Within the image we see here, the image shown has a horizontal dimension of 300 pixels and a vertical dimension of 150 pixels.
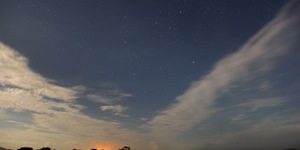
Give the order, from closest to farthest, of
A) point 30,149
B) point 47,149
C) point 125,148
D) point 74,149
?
point 30,149
point 47,149
point 74,149
point 125,148

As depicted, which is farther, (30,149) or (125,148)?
(125,148)

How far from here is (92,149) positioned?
76.8m

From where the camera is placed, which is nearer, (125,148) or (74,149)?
(74,149)

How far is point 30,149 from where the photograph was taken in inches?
2029

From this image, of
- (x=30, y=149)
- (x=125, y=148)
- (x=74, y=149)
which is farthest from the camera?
(x=125, y=148)

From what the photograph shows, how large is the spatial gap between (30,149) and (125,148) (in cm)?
5151

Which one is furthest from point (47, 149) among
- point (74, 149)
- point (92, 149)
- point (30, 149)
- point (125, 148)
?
point (125, 148)

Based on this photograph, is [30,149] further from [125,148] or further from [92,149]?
[125,148]

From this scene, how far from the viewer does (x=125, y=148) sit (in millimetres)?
93500

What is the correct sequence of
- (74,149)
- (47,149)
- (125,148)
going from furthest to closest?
(125,148) → (74,149) → (47,149)

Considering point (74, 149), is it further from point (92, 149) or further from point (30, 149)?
point (30, 149)

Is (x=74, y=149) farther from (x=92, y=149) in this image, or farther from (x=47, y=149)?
(x=47, y=149)

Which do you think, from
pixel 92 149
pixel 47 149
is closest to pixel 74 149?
pixel 92 149

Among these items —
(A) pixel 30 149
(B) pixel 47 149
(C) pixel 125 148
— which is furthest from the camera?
(C) pixel 125 148
